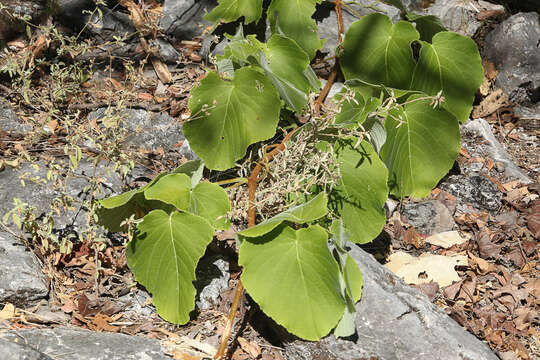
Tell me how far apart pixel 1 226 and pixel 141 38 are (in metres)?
1.63

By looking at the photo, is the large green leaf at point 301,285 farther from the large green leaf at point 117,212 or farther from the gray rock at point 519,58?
the gray rock at point 519,58

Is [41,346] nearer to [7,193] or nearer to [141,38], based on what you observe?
[7,193]

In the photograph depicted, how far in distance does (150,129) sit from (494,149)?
2.11 m

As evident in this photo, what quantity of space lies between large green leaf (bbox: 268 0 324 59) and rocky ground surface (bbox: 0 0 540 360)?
1.01ft

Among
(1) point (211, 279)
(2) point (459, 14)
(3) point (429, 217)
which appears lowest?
(3) point (429, 217)

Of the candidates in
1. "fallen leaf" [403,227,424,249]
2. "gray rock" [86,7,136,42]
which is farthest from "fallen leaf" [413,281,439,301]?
"gray rock" [86,7,136,42]

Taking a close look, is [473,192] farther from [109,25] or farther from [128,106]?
[109,25]

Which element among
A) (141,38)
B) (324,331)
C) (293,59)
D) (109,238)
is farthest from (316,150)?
(141,38)

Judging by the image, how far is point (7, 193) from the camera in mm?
2322

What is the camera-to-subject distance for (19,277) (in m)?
2.02

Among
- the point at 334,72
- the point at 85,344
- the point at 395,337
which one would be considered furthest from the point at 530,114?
the point at 85,344

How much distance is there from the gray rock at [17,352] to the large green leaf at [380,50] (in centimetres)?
218

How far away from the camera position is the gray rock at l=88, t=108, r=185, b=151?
9.48ft

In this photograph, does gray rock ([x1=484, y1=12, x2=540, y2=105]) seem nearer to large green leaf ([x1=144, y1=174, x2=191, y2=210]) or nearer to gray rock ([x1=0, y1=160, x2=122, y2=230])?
large green leaf ([x1=144, y1=174, x2=191, y2=210])
